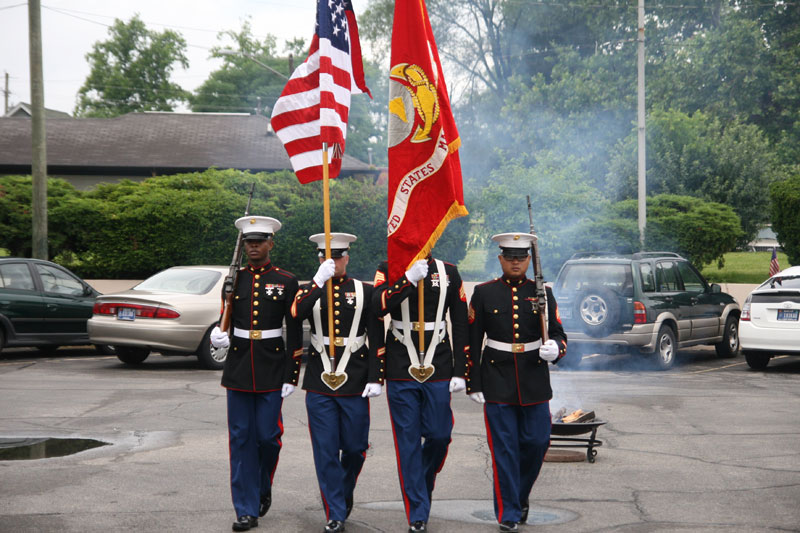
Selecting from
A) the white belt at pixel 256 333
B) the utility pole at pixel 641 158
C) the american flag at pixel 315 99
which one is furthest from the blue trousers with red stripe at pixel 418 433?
the utility pole at pixel 641 158

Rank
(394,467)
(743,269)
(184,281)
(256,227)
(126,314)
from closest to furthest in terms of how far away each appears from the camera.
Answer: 1. (256,227)
2. (394,467)
3. (126,314)
4. (184,281)
5. (743,269)

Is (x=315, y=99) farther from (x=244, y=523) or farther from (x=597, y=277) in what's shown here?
(x=597, y=277)

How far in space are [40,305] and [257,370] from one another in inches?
399

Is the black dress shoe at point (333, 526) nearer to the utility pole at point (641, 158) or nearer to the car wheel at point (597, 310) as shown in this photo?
the car wheel at point (597, 310)

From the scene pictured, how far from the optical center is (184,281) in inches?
566

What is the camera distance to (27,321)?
14.9 m

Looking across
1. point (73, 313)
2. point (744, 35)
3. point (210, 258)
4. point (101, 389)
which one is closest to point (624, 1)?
point (744, 35)

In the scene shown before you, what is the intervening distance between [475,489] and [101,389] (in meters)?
6.40

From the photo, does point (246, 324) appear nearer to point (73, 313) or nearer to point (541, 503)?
point (541, 503)

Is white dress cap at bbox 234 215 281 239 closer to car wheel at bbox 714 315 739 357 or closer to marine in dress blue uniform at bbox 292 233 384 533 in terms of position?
marine in dress blue uniform at bbox 292 233 384 533

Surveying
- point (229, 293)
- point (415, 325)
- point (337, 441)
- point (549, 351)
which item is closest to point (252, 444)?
point (337, 441)

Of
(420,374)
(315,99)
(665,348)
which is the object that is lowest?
(665,348)

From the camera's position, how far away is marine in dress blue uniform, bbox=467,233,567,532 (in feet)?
19.1

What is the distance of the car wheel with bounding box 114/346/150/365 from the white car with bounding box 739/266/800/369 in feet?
29.4
